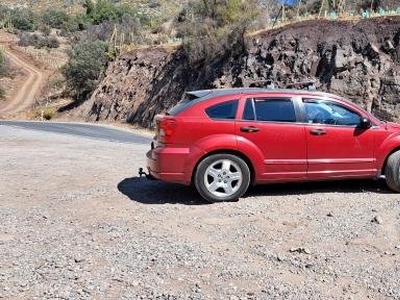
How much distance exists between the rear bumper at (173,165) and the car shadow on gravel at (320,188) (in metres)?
1.06

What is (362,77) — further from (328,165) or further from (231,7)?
(328,165)

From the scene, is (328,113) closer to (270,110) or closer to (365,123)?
(365,123)

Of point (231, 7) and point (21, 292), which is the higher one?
point (231, 7)

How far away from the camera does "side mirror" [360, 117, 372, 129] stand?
26.2ft

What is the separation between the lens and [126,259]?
18.6 ft

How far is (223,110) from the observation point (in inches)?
307

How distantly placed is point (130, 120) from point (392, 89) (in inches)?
742

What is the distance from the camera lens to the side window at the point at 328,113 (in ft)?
26.1

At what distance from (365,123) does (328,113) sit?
54 cm

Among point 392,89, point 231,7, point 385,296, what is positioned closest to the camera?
point 385,296

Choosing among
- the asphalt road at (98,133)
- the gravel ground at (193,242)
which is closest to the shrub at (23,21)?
the asphalt road at (98,133)

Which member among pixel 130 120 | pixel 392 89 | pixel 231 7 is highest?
pixel 231 7

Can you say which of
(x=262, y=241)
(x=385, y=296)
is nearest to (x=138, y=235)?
(x=262, y=241)

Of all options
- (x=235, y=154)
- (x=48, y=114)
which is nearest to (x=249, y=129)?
(x=235, y=154)
